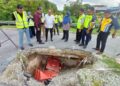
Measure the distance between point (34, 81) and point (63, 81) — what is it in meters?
0.79

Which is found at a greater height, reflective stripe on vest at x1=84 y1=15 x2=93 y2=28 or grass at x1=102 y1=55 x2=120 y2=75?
reflective stripe on vest at x1=84 y1=15 x2=93 y2=28

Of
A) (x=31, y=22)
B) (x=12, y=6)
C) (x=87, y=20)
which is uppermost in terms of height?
(x=87, y=20)

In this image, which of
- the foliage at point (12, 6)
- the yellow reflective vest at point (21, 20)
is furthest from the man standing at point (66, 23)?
the foliage at point (12, 6)

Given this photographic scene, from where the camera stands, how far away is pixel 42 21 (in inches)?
455

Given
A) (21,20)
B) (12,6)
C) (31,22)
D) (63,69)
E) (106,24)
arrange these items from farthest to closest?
(12,6) < (31,22) < (21,20) < (106,24) < (63,69)

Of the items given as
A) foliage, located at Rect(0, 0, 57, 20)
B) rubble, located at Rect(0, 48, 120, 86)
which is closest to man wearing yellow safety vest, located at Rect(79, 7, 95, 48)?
rubble, located at Rect(0, 48, 120, 86)

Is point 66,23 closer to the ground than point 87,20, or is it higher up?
closer to the ground

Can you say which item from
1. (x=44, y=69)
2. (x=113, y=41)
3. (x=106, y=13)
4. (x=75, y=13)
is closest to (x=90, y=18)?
(x=106, y=13)

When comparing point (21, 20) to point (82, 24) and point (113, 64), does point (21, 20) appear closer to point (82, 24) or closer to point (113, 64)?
point (82, 24)

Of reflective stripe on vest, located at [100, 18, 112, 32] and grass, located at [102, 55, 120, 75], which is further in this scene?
reflective stripe on vest, located at [100, 18, 112, 32]

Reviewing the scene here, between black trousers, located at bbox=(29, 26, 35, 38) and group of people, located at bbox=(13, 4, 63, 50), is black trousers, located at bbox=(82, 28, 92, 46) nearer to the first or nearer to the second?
group of people, located at bbox=(13, 4, 63, 50)

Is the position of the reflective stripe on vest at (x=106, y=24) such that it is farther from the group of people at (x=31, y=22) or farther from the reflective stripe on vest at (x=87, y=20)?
the group of people at (x=31, y=22)

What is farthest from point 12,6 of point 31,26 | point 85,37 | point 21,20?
point 21,20

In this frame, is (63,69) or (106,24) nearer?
(63,69)
